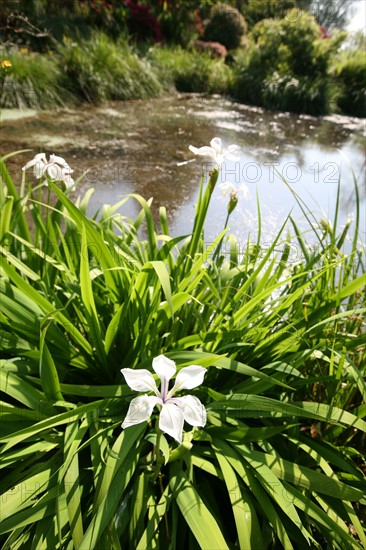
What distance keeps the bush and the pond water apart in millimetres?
7732

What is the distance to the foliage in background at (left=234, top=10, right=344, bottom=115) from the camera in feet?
24.5

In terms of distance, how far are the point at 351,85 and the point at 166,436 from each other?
971 centimetres

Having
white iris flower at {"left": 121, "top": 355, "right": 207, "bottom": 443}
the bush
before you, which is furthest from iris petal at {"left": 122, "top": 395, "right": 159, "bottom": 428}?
the bush

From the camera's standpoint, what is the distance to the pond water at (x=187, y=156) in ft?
10.1

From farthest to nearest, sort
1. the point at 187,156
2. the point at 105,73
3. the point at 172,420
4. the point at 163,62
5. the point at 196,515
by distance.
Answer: the point at 163,62, the point at 105,73, the point at 187,156, the point at 196,515, the point at 172,420

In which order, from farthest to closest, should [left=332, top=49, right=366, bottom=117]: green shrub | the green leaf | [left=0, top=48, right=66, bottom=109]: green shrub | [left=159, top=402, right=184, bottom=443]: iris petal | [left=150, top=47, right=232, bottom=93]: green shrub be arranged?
[left=332, top=49, right=366, bottom=117]: green shrub
[left=150, top=47, right=232, bottom=93]: green shrub
[left=0, top=48, right=66, bottom=109]: green shrub
the green leaf
[left=159, top=402, right=184, bottom=443]: iris petal

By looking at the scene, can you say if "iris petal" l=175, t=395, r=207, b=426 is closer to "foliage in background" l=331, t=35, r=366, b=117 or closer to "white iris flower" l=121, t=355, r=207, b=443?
"white iris flower" l=121, t=355, r=207, b=443

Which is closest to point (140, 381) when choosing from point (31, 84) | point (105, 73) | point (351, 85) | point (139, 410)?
point (139, 410)

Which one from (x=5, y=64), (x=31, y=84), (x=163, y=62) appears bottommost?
(x=31, y=84)

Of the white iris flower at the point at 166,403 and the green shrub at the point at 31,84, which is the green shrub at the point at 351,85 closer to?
the green shrub at the point at 31,84

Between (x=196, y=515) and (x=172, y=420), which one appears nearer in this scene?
(x=172, y=420)

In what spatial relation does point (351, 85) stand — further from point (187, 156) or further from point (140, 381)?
point (140, 381)

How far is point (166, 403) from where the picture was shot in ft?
2.16

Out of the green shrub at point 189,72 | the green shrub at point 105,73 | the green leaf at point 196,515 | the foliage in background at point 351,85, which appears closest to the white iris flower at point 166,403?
the green leaf at point 196,515
